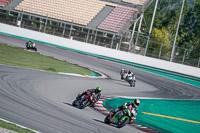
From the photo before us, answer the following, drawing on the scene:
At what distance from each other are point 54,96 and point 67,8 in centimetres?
3482

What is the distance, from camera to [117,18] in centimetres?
4778

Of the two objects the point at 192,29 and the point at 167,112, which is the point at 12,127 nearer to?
the point at 167,112

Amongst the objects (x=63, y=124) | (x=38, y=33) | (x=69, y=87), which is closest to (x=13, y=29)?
(x=38, y=33)

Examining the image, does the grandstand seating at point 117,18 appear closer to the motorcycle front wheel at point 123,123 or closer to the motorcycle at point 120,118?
the motorcycle at point 120,118

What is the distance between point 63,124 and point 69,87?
8493 mm

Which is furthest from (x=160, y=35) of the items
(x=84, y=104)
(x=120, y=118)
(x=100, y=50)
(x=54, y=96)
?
(x=120, y=118)

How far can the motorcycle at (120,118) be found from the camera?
12.8 metres

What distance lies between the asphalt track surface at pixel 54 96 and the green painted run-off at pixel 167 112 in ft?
4.73

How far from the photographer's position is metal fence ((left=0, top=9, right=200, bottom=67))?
41250 mm

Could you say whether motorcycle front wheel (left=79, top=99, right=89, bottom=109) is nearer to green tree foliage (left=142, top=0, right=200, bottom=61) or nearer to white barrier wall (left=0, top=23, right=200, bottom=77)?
white barrier wall (left=0, top=23, right=200, bottom=77)

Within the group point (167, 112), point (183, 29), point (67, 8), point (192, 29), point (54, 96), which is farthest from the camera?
point (183, 29)

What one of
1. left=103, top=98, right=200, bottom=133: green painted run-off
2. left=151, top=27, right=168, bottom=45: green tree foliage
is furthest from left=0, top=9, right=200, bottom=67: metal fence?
left=151, top=27, right=168, bottom=45: green tree foliage

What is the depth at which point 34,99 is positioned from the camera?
46.0 feet

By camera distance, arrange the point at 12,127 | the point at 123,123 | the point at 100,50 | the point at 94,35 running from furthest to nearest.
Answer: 1. the point at 94,35
2. the point at 100,50
3. the point at 123,123
4. the point at 12,127
